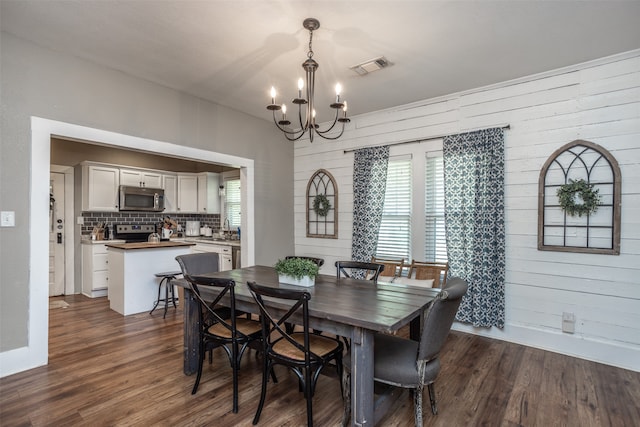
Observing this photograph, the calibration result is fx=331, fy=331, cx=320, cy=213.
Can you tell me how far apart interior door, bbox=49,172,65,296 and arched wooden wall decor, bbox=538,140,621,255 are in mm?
6906

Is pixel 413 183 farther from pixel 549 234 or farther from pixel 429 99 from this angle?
pixel 549 234

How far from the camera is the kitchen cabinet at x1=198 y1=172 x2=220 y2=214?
6.79 meters

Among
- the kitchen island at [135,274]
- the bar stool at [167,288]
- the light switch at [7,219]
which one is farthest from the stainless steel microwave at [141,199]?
the light switch at [7,219]

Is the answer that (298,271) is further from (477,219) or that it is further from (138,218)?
(138,218)

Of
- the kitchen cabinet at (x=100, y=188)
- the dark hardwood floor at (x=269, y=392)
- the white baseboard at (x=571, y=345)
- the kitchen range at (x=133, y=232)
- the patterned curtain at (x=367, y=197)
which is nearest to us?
the dark hardwood floor at (x=269, y=392)

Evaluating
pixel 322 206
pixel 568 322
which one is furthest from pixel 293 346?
pixel 322 206

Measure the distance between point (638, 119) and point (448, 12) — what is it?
6.77ft

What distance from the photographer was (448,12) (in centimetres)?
238

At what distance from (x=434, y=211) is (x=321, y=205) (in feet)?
5.62

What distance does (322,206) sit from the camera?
5102mm

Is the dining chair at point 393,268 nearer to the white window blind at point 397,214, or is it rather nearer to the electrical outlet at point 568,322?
the white window blind at point 397,214

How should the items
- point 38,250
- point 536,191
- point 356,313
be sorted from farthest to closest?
point 536,191 < point 38,250 < point 356,313

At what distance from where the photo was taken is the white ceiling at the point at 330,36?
2.33 m

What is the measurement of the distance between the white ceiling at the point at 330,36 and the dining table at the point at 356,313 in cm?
200
